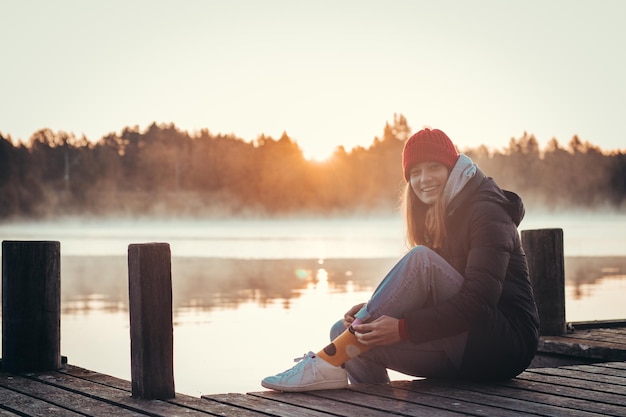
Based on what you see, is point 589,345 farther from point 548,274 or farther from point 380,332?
point 380,332

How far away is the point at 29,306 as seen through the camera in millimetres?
4637

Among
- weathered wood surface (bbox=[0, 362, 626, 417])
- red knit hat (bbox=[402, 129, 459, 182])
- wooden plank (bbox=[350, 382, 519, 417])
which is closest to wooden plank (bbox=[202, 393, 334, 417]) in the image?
weathered wood surface (bbox=[0, 362, 626, 417])

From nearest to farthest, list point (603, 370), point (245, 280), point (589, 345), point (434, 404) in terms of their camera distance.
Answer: point (434, 404) < point (603, 370) < point (589, 345) < point (245, 280)

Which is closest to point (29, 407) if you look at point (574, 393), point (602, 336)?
point (574, 393)

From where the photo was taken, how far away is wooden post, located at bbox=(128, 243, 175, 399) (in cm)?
372

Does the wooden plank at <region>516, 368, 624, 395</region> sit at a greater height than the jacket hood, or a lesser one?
lesser

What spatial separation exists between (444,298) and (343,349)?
50cm

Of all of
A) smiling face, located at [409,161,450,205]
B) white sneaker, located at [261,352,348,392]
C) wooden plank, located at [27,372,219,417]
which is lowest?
wooden plank, located at [27,372,219,417]

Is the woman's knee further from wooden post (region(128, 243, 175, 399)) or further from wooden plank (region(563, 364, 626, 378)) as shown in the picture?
wooden plank (region(563, 364, 626, 378))

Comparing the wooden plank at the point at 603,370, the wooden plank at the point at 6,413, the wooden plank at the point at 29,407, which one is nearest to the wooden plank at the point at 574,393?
the wooden plank at the point at 603,370

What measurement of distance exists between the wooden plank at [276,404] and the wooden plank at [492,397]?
1.74ft

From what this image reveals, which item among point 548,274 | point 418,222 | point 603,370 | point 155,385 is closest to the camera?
point 155,385

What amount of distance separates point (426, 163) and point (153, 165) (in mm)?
62704

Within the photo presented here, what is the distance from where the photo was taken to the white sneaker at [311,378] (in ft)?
12.6
